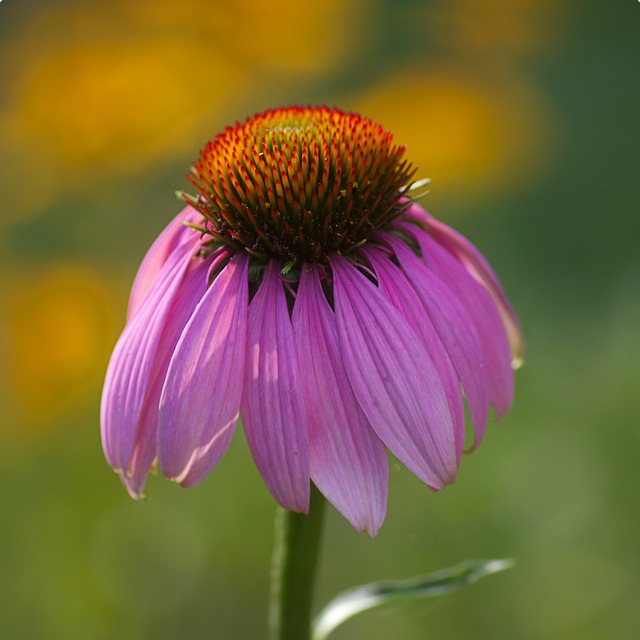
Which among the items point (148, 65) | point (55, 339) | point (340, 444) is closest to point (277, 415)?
point (340, 444)

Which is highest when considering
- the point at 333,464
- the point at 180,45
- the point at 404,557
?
the point at 180,45

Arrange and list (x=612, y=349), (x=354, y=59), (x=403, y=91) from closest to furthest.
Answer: (x=612, y=349)
(x=403, y=91)
(x=354, y=59)

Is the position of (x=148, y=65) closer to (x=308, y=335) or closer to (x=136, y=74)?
(x=136, y=74)

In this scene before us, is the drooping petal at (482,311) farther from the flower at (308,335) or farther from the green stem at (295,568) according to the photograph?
the green stem at (295,568)

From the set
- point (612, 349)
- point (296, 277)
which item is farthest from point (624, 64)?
point (296, 277)

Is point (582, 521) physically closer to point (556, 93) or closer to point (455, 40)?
point (556, 93)

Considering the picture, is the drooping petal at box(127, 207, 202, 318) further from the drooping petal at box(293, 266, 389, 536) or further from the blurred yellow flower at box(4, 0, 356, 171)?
the blurred yellow flower at box(4, 0, 356, 171)
